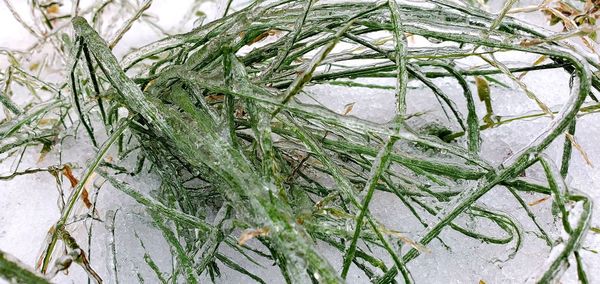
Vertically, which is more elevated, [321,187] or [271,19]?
[271,19]

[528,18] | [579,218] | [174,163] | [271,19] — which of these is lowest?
[579,218]

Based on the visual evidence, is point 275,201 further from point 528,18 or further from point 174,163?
point 528,18

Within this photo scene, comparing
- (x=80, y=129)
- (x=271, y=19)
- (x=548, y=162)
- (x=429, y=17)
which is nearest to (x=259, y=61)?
(x=271, y=19)

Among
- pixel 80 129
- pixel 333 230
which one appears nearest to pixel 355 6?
pixel 333 230

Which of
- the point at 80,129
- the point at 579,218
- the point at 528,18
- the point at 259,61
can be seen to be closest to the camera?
the point at 579,218

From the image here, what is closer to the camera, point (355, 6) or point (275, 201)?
point (275, 201)

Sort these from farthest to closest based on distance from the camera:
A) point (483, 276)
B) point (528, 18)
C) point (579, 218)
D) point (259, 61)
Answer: point (528, 18) < point (259, 61) < point (483, 276) < point (579, 218)
